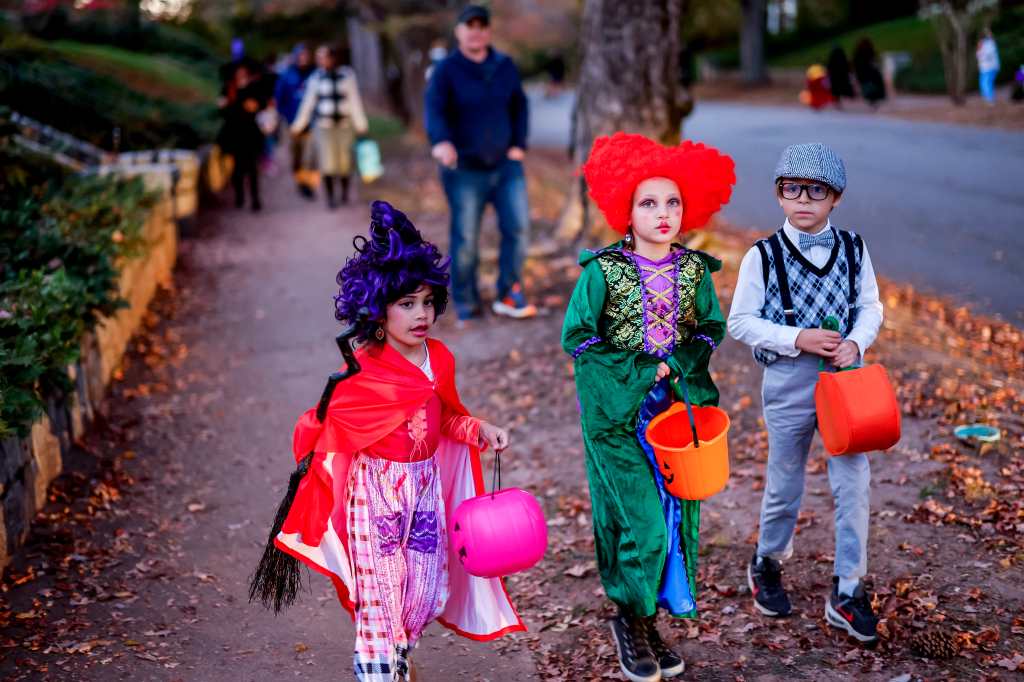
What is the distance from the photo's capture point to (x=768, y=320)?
4.19 meters

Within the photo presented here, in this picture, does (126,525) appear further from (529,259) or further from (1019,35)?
(1019,35)

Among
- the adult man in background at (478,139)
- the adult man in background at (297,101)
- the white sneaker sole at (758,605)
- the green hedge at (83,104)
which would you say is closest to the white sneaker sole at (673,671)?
the white sneaker sole at (758,605)

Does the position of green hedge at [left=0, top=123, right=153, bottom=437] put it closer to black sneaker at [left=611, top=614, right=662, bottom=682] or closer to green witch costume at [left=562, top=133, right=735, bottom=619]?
green witch costume at [left=562, top=133, right=735, bottom=619]

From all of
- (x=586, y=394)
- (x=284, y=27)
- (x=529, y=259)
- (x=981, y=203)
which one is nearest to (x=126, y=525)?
(x=586, y=394)

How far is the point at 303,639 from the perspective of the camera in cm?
471

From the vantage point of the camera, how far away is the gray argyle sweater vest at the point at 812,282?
13.6ft

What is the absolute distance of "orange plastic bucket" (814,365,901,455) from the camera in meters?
3.87

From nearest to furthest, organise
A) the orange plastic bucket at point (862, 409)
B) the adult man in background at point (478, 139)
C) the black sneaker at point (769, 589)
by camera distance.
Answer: the orange plastic bucket at point (862, 409) < the black sneaker at point (769, 589) < the adult man in background at point (478, 139)

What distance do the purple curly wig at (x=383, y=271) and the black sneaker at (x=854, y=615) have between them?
2080mm

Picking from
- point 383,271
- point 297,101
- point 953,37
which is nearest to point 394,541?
point 383,271

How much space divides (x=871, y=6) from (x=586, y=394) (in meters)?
43.3

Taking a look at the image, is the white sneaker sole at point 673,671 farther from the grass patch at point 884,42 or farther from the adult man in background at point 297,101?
the grass patch at point 884,42

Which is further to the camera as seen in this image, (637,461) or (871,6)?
(871,6)

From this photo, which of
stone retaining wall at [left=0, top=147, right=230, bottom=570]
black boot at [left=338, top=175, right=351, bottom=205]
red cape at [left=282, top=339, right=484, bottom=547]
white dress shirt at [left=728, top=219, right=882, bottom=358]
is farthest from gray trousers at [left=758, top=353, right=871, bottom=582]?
black boot at [left=338, top=175, right=351, bottom=205]
